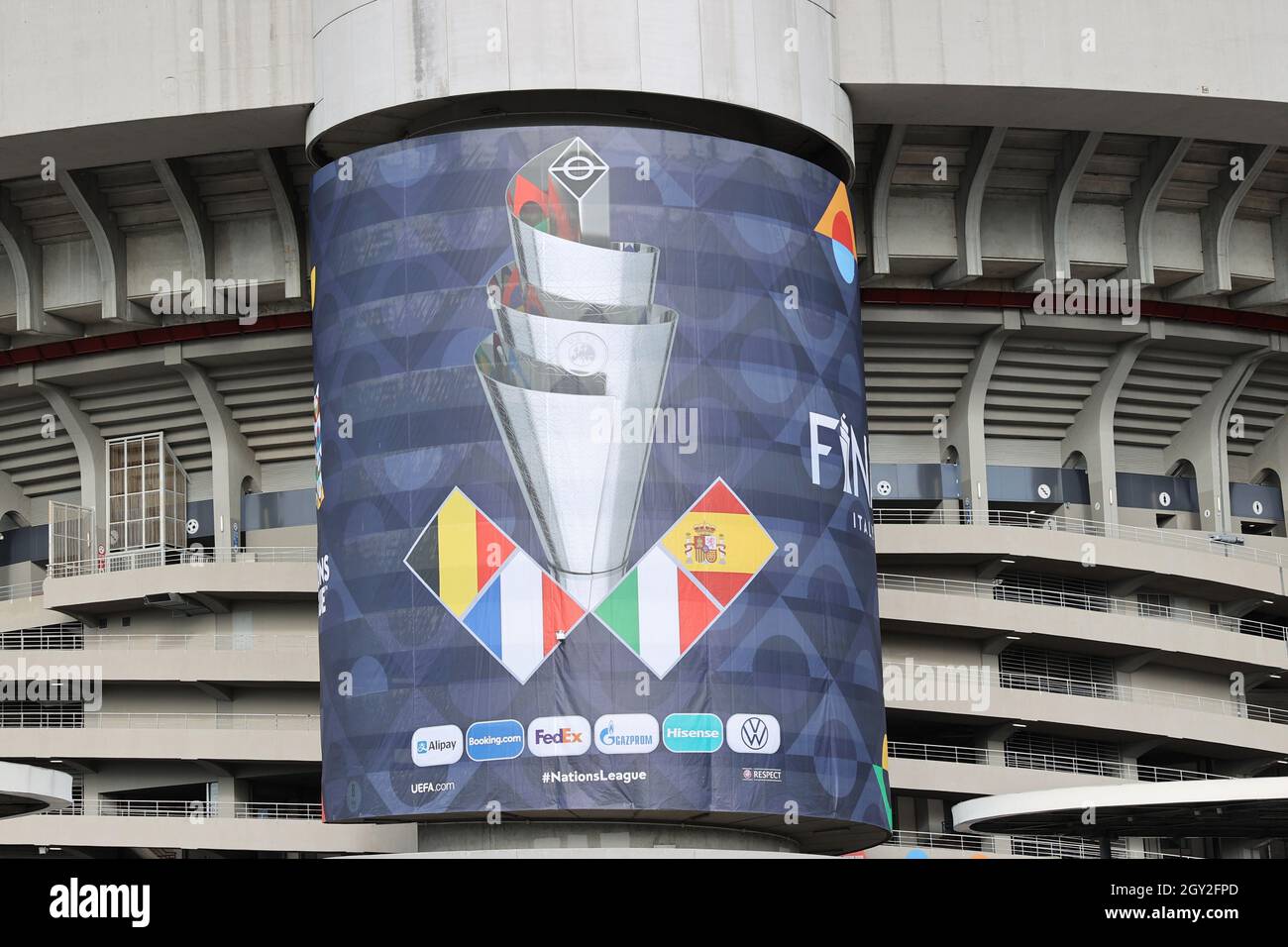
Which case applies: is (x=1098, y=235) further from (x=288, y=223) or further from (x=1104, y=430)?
(x=288, y=223)

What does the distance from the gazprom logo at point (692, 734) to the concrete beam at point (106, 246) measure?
1661 centimetres

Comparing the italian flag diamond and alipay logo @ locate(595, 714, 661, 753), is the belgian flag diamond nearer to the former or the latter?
the italian flag diamond

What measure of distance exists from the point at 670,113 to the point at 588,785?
1218cm

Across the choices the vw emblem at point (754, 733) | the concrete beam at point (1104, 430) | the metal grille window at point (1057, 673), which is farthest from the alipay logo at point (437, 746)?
the concrete beam at point (1104, 430)

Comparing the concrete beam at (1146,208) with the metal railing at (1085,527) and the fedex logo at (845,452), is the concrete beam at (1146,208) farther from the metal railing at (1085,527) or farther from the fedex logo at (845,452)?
the fedex logo at (845,452)

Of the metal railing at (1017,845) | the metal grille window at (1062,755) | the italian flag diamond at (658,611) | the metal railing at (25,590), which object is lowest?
the metal railing at (1017,845)

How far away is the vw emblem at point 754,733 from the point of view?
113 ft

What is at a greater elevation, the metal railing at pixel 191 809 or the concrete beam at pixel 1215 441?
the concrete beam at pixel 1215 441

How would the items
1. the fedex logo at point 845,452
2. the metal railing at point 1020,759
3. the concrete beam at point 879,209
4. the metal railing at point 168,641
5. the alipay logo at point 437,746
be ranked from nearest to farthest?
the alipay logo at point 437,746 < the fedex logo at point 845,452 < the concrete beam at point 879,209 < the metal railing at point 168,641 < the metal railing at point 1020,759

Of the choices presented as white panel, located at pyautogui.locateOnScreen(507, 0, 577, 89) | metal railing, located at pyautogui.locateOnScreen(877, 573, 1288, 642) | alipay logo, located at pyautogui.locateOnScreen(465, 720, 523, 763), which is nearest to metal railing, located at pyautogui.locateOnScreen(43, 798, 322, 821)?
alipay logo, located at pyautogui.locateOnScreen(465, 720, 523, 763)

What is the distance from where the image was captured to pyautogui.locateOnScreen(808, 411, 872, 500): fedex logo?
36719mm

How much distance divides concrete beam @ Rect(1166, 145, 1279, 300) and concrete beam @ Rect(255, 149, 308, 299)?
18.8 metres
